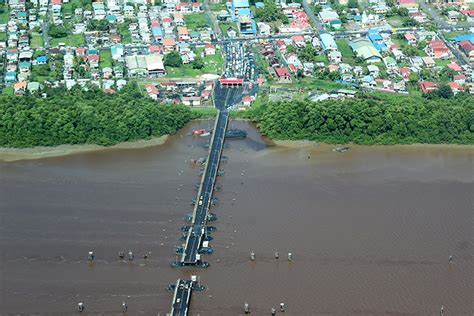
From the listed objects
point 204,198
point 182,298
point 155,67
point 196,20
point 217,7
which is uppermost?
point 217,7

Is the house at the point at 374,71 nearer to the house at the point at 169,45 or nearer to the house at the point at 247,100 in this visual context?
the house at the point at 247,100

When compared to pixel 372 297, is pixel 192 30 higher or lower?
higher

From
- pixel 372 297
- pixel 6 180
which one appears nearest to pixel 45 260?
pixel 6 180

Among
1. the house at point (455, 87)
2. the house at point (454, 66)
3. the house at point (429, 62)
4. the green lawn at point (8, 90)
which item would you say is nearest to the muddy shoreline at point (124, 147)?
the house at point (455, 87)

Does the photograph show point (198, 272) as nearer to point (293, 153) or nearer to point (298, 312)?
point (298, 312)

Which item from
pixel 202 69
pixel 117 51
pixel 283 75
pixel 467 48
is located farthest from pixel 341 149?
pixel 117 51

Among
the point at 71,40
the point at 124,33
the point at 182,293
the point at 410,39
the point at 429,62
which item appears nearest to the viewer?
the point at 182,293

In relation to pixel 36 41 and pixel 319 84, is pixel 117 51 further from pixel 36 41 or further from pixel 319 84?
pixel 319 84
